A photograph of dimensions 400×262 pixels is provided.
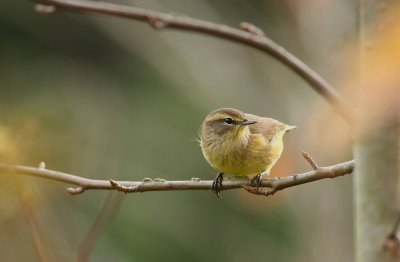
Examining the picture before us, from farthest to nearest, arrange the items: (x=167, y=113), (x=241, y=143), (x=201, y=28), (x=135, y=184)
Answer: (x=167, y=113), (x=241, y=143), (x=201, y=28), (x=135, y=184)

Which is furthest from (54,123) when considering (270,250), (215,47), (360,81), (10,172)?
(360,81)

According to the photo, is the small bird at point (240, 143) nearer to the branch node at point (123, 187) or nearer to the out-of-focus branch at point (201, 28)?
the out-of-focus branch at point (201, 28)

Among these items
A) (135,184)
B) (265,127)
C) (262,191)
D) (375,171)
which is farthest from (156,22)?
(375,171)

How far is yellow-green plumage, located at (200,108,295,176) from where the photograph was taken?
12.3 feet

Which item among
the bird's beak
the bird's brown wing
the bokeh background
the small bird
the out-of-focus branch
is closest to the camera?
the out-of-focus branch

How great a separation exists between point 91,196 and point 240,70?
2791mm

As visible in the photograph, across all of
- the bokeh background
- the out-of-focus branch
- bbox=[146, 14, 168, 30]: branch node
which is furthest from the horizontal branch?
the bokeh background

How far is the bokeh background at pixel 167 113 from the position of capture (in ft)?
29.1

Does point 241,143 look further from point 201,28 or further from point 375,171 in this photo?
point 375,171

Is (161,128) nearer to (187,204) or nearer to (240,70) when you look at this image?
(187,204)

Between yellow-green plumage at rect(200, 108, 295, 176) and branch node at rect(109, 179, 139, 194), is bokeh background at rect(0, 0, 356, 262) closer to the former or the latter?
yellow-green plumage at rect(200, 108, 295, 176)

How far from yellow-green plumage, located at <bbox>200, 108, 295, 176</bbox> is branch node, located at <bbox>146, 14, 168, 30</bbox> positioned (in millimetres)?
886

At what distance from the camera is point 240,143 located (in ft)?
12.8

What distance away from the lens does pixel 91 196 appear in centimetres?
1138
